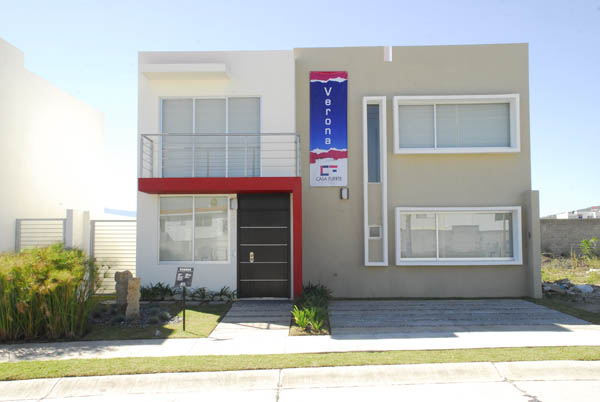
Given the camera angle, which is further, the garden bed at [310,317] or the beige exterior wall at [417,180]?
the beige exterior wall at [417,180]

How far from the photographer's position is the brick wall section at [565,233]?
18891 millimetres

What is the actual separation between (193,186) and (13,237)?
19.0ft

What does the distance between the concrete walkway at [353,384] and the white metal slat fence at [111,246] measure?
714cm

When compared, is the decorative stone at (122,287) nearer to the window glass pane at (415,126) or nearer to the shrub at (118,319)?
the shrub at (118,319)

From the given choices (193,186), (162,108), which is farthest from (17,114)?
(193,186)

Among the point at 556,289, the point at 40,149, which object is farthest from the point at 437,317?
the point at 40,149

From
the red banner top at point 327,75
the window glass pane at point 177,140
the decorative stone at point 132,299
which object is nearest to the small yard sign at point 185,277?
the decorative stone at point 132,299

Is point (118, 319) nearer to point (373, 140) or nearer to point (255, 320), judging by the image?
point (255, 320)

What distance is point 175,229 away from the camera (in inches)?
464

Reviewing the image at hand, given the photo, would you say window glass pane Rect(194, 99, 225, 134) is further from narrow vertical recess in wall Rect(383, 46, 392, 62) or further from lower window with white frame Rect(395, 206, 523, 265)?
lower window with white frame Rect(395, 206, 523, 265)

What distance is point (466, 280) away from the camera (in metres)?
11.8

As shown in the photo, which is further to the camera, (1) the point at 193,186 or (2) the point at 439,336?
(1) the point at 193,186

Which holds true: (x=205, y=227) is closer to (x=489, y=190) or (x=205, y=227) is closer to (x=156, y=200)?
(x=156, y=200)

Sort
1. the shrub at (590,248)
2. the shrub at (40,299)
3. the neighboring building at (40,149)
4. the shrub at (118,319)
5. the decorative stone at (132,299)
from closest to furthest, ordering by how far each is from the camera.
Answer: the shrub at (40,299)
the shrub at (118,319)
the decorative stone at (132,299)
the neighboring building at (40,149)
the shrub at (590,248)
